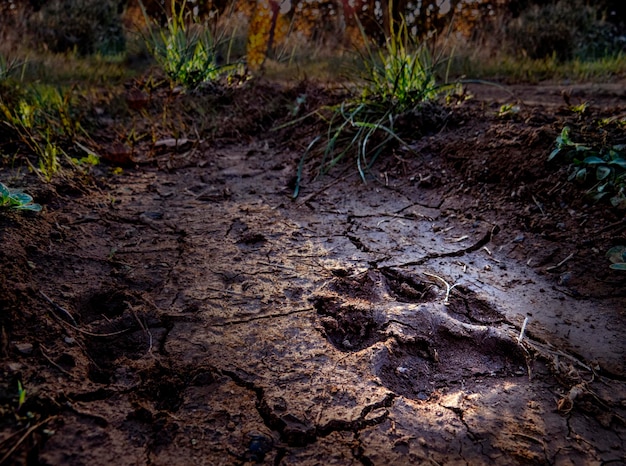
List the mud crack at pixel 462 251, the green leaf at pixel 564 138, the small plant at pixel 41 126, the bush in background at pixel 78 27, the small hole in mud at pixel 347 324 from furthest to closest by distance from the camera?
the bush in background at pixel 78 27
the small plant at pixel 41 126
the green leaf at pixel 564 138
the mud crack at pixel 462 251
the small hole in mud at pixel 347 324

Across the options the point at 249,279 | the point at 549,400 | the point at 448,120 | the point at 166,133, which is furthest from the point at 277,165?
the point at 549,400

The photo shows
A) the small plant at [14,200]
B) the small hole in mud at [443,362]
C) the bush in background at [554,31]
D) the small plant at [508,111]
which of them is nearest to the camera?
the small hole in mud at [443,362]

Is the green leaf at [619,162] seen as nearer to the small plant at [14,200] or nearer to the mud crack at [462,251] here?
the mud crack at [462,251]

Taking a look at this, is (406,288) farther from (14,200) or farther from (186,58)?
(186,58)

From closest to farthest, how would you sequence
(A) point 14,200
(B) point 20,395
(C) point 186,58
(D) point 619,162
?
(B) point 20,395, (A) point 14,200, (D) point 619,162, (C) point 186,58

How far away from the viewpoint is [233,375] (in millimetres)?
1132

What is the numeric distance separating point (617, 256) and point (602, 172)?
1.36 feet

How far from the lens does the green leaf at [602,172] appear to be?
178cm

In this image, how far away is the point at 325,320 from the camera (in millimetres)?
1366

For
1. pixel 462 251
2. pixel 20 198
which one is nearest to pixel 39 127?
pixel 20 198

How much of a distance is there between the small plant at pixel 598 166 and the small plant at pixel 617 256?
207mm

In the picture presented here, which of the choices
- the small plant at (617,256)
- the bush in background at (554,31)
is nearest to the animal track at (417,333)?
the small plant at (617,256)

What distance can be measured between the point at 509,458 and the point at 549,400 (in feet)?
0.77

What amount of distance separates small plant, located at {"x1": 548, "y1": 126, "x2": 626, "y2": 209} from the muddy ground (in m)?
0.06
